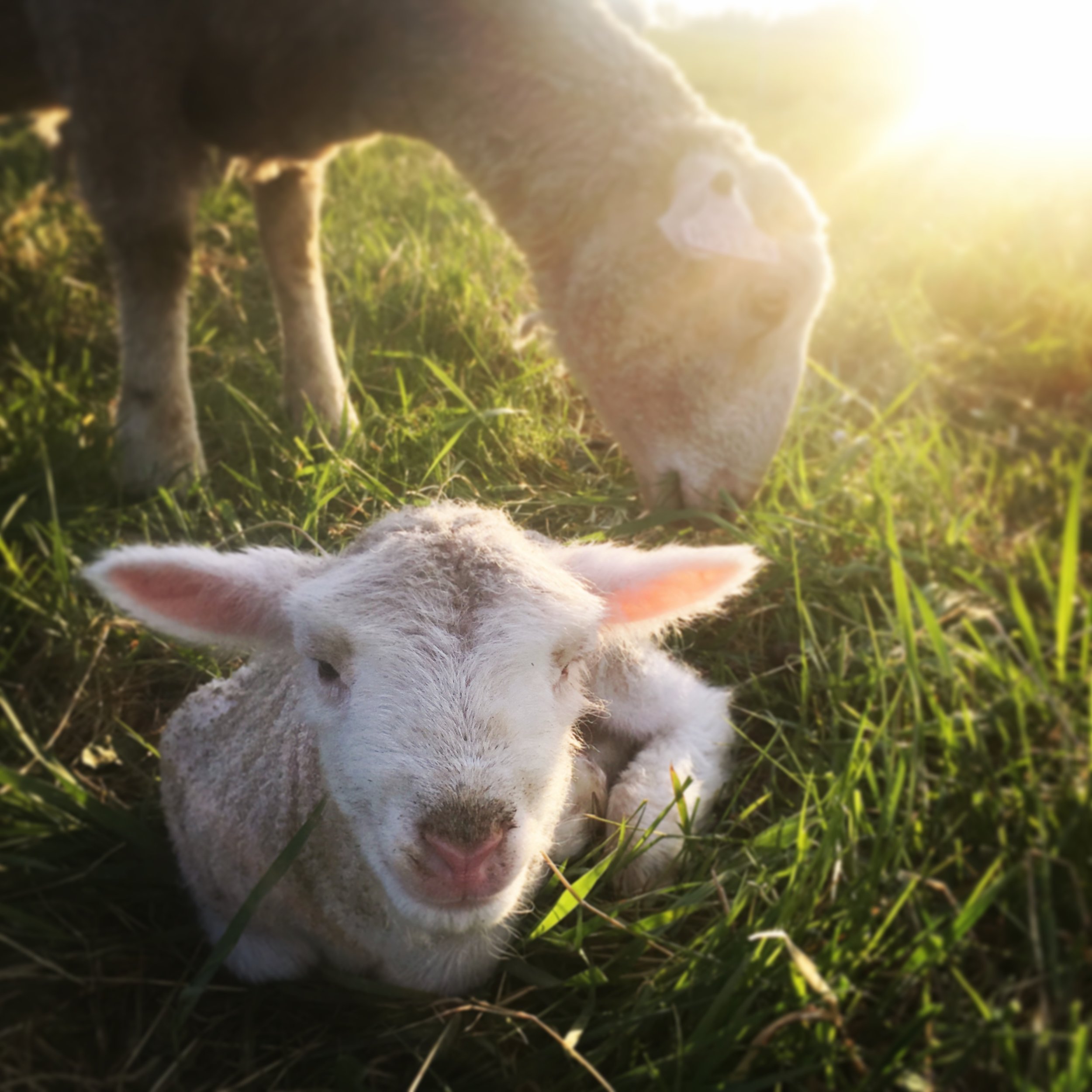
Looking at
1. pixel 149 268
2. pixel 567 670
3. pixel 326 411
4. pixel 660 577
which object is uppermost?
pixel 149 268

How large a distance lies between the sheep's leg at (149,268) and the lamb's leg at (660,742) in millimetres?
2175

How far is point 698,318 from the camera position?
3.21 m

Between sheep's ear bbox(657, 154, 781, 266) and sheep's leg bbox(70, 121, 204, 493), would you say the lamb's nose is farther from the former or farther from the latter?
sheep's leg bbox(70, 121, 204, 493)

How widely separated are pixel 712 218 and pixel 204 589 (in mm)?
2258

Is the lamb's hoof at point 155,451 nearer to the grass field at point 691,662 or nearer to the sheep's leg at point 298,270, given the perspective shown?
the grass field at point 691,662

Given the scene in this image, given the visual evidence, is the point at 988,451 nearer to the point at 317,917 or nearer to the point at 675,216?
the point at 675,216

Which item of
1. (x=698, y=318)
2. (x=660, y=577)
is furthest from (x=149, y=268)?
(x=660, y=577)

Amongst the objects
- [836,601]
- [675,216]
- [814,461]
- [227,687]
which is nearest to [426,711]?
[227,687]

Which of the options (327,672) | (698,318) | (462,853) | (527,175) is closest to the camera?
(462,853)

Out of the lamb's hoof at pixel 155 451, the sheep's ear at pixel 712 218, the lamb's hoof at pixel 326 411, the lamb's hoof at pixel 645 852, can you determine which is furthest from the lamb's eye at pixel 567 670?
the lamb's hoof at pixel 155 451

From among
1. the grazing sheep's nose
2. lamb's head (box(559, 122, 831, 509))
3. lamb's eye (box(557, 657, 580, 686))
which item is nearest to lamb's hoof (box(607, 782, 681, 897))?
lamb's eye (box(557, 657, 580, 686))

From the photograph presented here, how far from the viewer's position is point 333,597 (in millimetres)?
1517

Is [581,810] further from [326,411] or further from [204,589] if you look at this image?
[326,411]

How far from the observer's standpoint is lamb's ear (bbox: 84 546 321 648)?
1.60m
